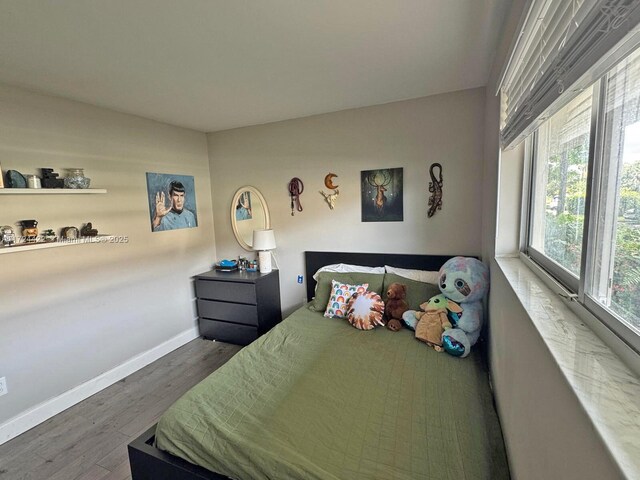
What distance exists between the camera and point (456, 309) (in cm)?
205

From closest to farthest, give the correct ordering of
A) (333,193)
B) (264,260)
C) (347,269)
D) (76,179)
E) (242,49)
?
1. (242,49)
2. (76,179)
3. (347,269)
4. (333,193)
5. (264,260)

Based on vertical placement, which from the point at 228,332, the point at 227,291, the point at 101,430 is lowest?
the point at 101,430

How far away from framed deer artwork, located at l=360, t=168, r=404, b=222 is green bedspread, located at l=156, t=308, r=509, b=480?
1240 mm

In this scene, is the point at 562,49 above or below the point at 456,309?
above

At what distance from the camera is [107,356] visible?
2.56 metres

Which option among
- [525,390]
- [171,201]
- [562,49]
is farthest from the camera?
[171,201]

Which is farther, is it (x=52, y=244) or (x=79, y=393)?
(x=79, y=393)

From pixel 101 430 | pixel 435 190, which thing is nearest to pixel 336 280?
pixel 435 190

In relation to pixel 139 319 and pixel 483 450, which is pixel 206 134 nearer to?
pixel 139 319

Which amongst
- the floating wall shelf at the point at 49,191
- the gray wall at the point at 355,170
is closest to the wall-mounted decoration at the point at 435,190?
the gray wall at the point at 355,170

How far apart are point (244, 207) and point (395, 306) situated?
2.00m

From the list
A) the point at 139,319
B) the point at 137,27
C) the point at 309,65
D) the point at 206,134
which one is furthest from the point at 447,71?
the point at 139,319

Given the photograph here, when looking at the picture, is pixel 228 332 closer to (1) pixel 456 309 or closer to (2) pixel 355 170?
(2) pixel 355 170

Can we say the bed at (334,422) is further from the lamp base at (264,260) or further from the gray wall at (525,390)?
the lamp base at (264,260)
